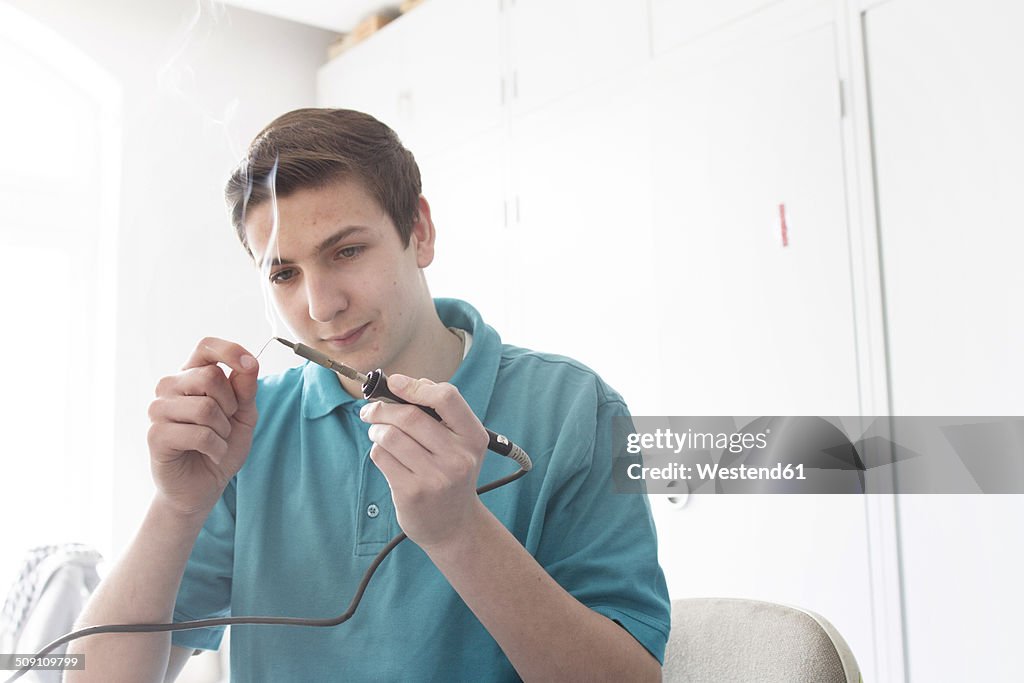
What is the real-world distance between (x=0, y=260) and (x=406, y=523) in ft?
6.23

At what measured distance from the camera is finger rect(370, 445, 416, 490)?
68 centimetres

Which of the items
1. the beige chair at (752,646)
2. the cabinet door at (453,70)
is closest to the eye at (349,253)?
the beige chair at (752,646)

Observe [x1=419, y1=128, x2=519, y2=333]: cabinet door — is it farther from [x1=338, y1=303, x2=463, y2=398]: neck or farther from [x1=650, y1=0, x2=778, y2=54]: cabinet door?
[x1=338, y1=303, x2=463, y2=398]: neck

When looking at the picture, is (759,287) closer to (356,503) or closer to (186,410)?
(356,503)

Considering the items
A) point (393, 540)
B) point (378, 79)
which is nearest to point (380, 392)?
point (393, 540)

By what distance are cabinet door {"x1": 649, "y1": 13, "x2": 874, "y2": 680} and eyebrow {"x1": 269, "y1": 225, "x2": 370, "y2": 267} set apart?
4.02 feet

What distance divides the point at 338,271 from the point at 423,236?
0.61 ft

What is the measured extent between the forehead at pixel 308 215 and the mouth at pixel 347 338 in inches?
4.4

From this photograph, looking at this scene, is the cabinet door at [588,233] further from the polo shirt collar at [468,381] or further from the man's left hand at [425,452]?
the man's left hand at [425,452]

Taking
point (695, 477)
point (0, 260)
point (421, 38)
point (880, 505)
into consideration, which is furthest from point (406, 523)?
point (421, 38)

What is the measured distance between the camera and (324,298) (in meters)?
0.92

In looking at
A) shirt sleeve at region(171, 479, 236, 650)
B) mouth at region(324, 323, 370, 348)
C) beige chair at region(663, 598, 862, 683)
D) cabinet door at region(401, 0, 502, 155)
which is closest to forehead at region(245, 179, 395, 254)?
mouth at region(324, 323, 370, 348)

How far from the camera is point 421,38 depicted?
284 cm

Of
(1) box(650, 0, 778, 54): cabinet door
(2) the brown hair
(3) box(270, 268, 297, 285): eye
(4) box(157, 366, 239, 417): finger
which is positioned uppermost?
(1) box(650, 0, 778, 54): cabinet door
